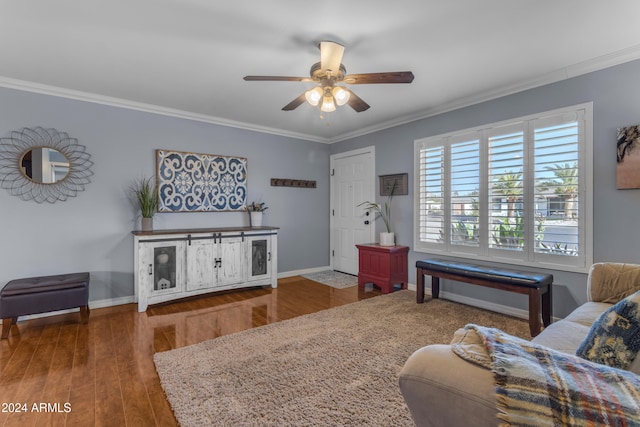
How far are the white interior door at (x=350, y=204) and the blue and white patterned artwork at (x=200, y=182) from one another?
1714mm

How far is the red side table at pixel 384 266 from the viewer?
409cm

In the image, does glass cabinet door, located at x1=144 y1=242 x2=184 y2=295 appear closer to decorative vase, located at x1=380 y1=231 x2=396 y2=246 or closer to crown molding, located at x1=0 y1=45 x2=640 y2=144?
crown molding, located at x1=0 y1=45 x2=640 y2=144

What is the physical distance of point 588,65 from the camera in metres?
2.72

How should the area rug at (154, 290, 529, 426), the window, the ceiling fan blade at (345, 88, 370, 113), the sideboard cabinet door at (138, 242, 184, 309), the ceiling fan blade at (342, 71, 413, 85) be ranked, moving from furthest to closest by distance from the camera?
the sideboard cabinet door at (138, 242, 184, 309) < the window < the ceiling fan blade at (345, 88, 370, 113) < the ceiling fan blade at (342, 71, 413, 85) < the area rug at (154, 290, 529, 426)

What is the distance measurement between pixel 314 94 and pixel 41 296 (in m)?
3.10

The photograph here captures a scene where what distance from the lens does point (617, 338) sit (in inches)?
40.8

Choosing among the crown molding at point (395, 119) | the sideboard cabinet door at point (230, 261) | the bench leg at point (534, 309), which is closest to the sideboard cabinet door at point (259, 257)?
the sideboard cabinet door at point (230, 261)

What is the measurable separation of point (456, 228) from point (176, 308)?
3.51 meters

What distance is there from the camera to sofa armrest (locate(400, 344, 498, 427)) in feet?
2.10

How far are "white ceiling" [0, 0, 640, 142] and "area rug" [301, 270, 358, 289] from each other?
264cm

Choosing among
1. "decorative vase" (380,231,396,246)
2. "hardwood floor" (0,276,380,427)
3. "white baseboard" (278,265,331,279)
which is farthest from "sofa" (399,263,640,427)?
"white baseboard" (278,265,331,279)

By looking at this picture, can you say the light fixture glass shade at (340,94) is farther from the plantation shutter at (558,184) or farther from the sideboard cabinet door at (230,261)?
the sideboard cabinet door at (230,261)

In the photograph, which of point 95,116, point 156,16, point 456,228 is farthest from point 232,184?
point 456,228

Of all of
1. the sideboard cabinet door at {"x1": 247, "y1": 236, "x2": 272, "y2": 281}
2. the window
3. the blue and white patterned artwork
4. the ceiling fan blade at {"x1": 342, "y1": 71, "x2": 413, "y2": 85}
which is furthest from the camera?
the sideboard cabinet door at {"x1": 247, "y1": 236, "x2": 272, "y2": 281}
